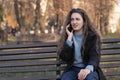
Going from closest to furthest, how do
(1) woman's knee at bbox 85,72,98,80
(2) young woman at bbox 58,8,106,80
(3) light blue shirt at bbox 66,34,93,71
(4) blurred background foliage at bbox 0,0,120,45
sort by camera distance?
(1) woman's knee at bbox 85,72,98,80 < (2) young woman at bbox 58,8,106,80 < (3) light blue shirt at bbox 66,34,93,71 < (4) blurred background foliage at bbox 0,0,120,45

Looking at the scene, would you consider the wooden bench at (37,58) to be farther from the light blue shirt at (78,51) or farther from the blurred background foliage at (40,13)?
the blurred background foliage at (40,13)

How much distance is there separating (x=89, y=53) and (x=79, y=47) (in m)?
0.19

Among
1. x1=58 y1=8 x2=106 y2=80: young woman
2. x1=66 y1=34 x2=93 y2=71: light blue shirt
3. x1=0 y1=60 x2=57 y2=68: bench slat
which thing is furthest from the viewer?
x1=0 y1=60 x2=57 y2=68: bench slat

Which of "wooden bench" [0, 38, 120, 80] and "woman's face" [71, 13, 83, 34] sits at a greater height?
"woman's face" [71, 13, 83, 34]

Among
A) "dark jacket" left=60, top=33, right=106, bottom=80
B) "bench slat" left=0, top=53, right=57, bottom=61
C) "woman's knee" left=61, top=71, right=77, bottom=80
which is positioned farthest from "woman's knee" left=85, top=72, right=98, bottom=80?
"bench slat" left=0, top=53, right=57, bottom=61

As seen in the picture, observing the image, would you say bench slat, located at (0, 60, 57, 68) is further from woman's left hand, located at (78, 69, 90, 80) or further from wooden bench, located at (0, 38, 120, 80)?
woman's left hand, located at (78, 69, 90, 80)

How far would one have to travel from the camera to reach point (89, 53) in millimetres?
Answer: 4926

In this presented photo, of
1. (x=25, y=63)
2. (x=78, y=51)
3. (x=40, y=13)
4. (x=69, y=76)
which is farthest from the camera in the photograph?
(x=40, y=13)

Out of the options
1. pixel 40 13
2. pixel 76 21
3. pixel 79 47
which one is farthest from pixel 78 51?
pixel 40 13

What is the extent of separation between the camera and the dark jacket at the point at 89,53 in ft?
16.0

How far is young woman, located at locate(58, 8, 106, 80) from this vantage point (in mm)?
4867

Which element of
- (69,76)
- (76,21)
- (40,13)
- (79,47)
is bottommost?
(69,76)

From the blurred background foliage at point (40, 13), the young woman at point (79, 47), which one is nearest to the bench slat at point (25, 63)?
the young woman at point (79, 47)

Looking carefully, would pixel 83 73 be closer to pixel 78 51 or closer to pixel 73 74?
pixel 73 74
